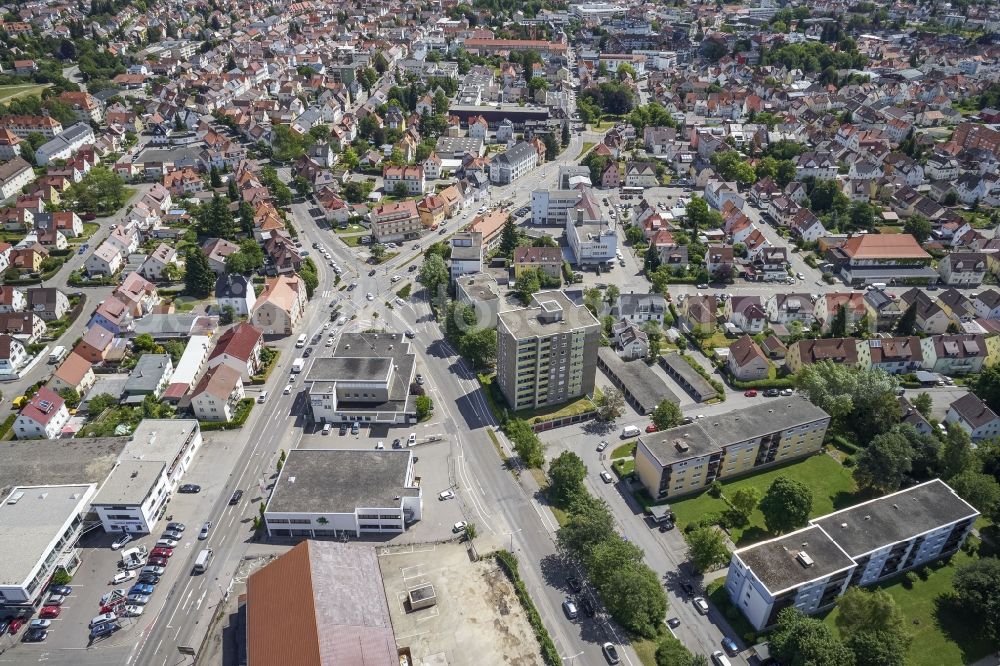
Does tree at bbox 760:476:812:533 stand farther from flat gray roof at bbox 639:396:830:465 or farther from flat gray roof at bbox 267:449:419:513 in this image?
flat gray roof at bbox 267:449:419:513

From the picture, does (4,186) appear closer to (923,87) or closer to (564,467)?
(564,467)

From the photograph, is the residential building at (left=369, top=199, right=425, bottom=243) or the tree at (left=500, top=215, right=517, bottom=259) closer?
the tree at (left=500, top=215, right=517, bottom=259)

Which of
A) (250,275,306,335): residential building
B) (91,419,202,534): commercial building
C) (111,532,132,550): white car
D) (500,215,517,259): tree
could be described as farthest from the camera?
(500,215,517,259): tree

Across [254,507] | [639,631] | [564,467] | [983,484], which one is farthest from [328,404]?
[983,484]

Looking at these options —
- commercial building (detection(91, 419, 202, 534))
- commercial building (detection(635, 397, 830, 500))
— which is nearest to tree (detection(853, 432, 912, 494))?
commercial building (detection(635, 397, 830, 500))

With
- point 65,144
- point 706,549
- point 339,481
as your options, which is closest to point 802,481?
point 706,549

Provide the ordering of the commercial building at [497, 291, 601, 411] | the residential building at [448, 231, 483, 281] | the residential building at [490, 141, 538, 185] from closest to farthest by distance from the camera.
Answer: the commercial building at [497, 291, 601, 411]
the residential building at [448, 231, 483, 281]
the residential building at [490, 141, 538, 185]

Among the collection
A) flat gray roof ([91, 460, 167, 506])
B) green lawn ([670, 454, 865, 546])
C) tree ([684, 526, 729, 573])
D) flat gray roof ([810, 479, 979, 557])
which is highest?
flat gray roof ([810, 479, 979, 557])

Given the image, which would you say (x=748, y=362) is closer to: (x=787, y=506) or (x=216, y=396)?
(x=787, y=506)
